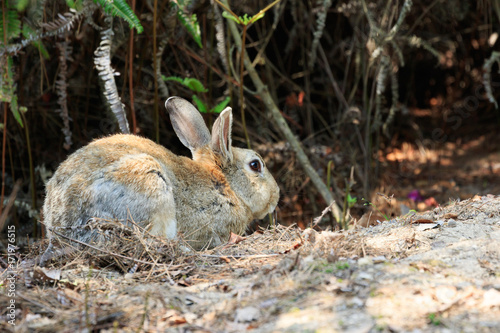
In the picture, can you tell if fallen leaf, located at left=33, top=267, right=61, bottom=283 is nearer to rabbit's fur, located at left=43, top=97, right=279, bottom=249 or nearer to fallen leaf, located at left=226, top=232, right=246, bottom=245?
rabbit's fur, located at left=43, top=97, right=279, bottom=249

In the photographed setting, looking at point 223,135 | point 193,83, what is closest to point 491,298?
point 223,135

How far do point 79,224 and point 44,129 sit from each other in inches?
108

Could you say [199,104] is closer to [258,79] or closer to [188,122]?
[188,122]

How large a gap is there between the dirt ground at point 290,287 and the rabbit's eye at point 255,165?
4.67 feet

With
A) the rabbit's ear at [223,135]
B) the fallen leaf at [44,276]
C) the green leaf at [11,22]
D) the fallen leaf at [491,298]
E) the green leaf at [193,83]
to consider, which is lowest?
the fallen leaf at [491,298]

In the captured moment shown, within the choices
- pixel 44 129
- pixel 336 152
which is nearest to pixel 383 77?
pixel 336 152

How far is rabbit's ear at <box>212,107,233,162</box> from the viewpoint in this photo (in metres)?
4.74

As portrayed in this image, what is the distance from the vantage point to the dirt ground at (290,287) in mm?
2453

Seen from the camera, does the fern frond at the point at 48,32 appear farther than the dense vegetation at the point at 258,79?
No

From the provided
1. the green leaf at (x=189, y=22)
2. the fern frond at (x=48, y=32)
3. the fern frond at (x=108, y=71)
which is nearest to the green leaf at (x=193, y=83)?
the green leaf at (x=189, y=22)

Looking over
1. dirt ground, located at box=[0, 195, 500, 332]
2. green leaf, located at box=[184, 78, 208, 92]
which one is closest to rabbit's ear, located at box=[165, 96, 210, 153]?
green leaf, located at box=[184, 78, 208, 92]

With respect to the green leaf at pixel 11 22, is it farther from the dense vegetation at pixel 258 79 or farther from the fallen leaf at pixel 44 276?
the fallen leaf at pixel 44 276

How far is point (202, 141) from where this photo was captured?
5172 millimetres

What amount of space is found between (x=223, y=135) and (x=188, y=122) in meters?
0.52
